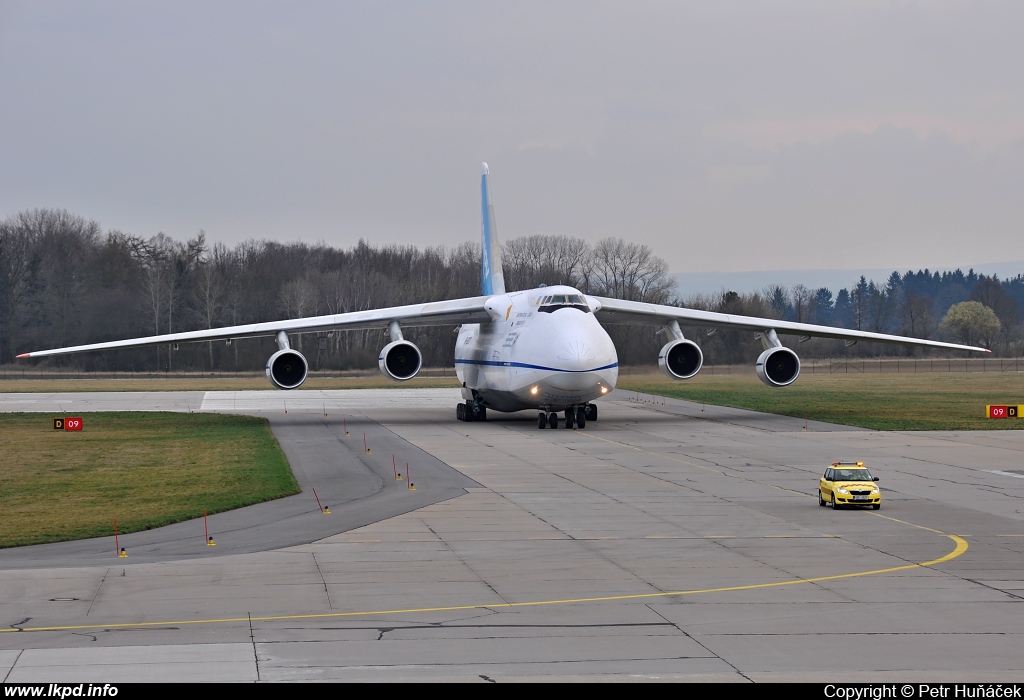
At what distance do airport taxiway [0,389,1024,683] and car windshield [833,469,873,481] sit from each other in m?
0.67

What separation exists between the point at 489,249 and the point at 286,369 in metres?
10.0

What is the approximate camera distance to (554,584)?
12172mm

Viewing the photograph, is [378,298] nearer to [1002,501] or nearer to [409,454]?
[409,454]

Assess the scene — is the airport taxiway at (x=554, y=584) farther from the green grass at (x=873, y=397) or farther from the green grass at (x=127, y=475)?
the green grass at (x=873, y=397)

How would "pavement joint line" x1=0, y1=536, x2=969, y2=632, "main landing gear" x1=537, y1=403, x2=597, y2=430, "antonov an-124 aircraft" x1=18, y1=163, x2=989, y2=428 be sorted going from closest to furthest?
1. "pavement joint line" x1=0, y1=536, x2=969, y2=632
2. "antonov an-124 aircraft" x1=18, y1=163, x2=989, y2=428
3. "main landing gear" x1=537, y1=403, x2=597, y2=430

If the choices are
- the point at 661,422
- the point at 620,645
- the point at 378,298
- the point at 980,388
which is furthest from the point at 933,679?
the point at 378,298

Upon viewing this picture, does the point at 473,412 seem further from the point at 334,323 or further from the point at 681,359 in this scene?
the point at 681,359

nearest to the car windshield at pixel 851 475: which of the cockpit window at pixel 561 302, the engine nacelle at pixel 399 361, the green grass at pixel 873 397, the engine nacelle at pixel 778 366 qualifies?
the cockpit window at pixel 561 302

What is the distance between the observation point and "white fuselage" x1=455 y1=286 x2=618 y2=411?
30328 mm

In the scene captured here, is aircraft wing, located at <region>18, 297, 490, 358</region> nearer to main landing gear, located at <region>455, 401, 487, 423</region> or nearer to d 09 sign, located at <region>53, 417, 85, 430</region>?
d 09 sign, located at <region>53, 417, 85, 430</region>

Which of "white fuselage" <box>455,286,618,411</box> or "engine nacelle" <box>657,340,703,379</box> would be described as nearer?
"white fuselage" <box>455,286,618,411</box>

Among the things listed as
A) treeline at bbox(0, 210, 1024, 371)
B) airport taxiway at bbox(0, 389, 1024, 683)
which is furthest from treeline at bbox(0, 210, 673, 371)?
airport taxiway at bbox(0, 389, 1024, 683)

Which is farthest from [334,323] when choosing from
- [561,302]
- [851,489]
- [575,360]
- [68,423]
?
[851,489]

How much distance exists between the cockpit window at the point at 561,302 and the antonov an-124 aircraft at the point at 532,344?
0.03 metres
